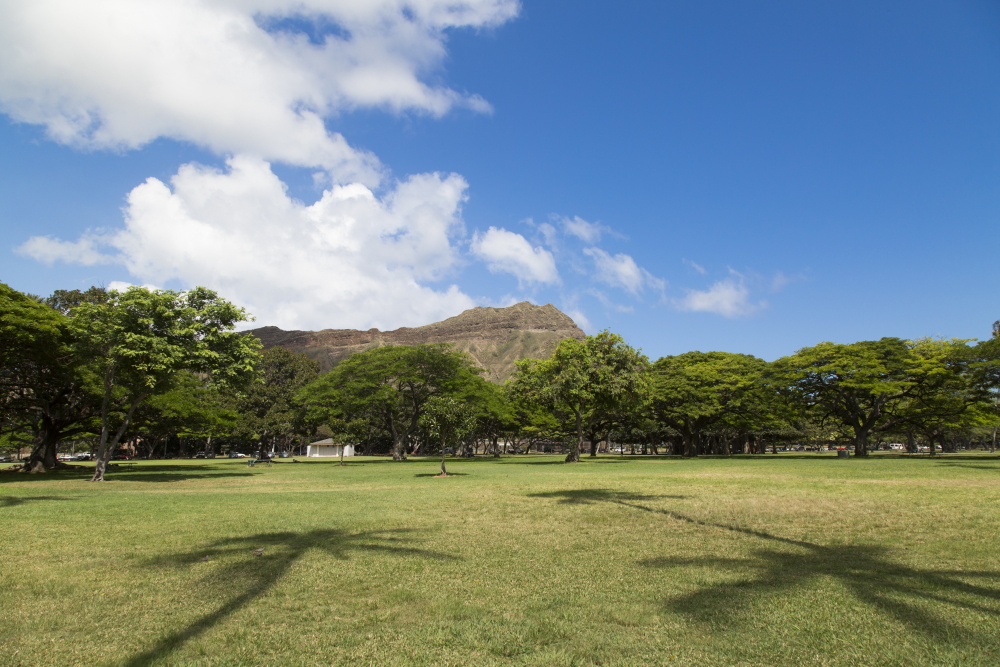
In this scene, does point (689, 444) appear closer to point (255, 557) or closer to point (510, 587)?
point (255, 557)

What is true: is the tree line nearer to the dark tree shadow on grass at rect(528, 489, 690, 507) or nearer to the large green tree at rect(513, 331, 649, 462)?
the large green tree at rect(513, 331, 649, 462)

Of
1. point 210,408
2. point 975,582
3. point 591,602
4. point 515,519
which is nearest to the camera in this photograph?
point 591,602

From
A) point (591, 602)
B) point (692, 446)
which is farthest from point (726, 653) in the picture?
point (692, 446)

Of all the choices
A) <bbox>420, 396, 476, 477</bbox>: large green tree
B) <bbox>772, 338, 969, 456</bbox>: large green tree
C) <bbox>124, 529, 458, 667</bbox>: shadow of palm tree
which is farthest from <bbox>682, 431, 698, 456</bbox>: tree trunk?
<bbox>124, 529, 458, 667</bbox>: shadow of palm tree

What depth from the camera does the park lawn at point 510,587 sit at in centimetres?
429

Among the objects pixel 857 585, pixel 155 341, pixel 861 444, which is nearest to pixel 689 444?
pixel 861 444

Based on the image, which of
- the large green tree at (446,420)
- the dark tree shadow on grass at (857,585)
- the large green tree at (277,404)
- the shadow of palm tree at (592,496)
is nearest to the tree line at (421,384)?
the large green tree at (446,420)

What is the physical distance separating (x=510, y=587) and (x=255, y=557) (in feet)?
12.4

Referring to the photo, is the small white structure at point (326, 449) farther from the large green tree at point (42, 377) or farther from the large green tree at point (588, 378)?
the large green tree at point (42, 377)

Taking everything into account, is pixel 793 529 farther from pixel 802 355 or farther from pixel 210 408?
pixel 802 355

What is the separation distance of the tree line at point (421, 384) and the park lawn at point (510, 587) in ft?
47.5

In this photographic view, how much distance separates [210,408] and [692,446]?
42.1m

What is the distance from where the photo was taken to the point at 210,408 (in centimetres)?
A: 3666

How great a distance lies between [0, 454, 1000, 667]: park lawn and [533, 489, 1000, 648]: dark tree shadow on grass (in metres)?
0.03
